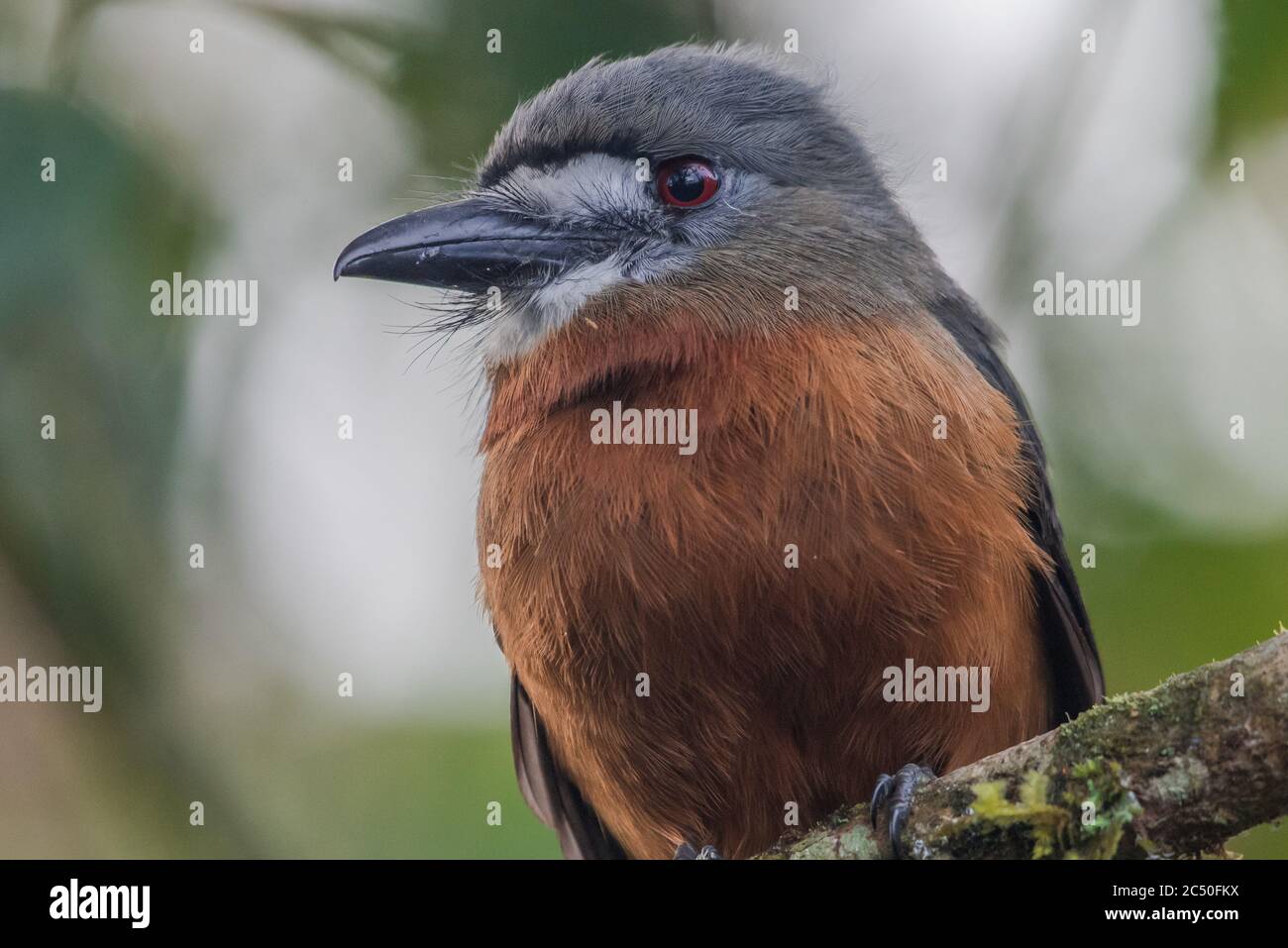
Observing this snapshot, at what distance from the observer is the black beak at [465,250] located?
4.01 m

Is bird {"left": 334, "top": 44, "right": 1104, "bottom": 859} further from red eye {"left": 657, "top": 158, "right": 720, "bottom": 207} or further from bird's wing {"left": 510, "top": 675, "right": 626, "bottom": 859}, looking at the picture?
bird's wing {"left": 510, "top": 675, "right": 626, "bottom": 859}

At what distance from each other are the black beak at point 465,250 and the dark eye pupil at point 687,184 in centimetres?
26

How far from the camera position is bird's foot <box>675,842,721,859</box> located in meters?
3.93

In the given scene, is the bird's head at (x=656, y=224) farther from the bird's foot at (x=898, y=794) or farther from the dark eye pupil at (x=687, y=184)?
the bird's foot at (x=898, y=794)

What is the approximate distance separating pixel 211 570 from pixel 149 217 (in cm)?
144

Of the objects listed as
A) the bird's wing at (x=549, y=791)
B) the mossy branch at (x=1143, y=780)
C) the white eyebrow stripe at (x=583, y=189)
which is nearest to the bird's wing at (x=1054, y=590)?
the white eyebrow stripe at (x=583, y=189)

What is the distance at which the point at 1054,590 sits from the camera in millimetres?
4051

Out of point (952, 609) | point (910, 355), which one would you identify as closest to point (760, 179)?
point (910, 355)

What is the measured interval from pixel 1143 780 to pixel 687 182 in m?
2.19

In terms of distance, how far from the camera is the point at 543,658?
377 cm

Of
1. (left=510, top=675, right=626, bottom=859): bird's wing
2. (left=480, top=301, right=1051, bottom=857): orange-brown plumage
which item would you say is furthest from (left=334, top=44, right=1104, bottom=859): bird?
(left=510, top=675, right=626, bottom=859): bird's wing

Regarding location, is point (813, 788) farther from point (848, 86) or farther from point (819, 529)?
point (848, 86)

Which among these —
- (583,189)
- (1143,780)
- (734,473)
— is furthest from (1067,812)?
(583,189)

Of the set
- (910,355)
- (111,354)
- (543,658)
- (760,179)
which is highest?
(760,179)
